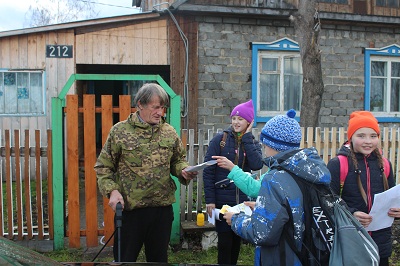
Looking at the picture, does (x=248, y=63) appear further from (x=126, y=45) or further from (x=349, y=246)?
(x=349, y=246)

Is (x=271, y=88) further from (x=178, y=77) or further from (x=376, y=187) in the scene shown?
(x=376, y=187)

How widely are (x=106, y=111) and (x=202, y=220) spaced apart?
1.75 metres

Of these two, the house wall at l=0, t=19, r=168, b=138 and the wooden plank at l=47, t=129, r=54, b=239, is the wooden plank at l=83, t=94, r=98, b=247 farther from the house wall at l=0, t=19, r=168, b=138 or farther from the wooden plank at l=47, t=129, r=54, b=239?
the house wall at l=0, t=19, r=168, b=138

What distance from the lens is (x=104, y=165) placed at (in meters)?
3.01

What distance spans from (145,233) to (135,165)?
54cm

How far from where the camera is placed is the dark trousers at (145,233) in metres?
3.02

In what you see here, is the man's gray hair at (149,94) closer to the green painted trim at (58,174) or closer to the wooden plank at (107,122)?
the wooden plank at (107,122)

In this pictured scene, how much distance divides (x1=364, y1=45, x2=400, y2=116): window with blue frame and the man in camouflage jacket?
28.4ft

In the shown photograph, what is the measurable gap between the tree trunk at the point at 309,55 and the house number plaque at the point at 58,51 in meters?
4.74

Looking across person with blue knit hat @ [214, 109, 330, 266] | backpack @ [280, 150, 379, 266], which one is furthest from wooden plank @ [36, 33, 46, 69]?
backpack @ [280, 150, 379, 266]

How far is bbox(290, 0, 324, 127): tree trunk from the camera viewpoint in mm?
7586

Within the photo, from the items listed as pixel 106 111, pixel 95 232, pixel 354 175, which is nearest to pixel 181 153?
pixel 354 175

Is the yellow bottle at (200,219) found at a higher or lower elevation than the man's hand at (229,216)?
lower

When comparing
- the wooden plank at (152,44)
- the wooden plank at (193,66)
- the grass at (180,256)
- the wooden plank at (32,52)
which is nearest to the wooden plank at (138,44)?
the wooden plank at (152,44)
